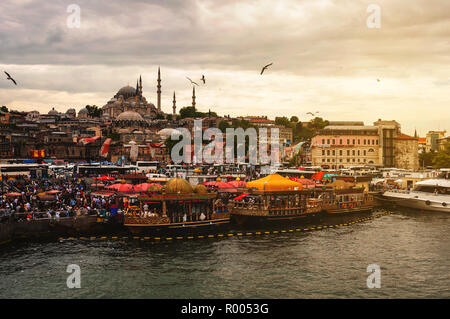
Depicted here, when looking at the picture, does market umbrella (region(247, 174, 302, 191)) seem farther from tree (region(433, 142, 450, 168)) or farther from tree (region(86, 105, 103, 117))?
tree (region(86, 105, 103, 117))

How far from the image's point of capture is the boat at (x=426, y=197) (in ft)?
140

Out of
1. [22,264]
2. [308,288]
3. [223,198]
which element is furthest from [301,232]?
[22,264]

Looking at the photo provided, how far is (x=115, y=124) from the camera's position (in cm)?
14812

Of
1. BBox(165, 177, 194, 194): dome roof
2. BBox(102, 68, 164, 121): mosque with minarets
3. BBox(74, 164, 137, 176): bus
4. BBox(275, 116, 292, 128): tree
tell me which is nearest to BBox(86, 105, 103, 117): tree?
BBox(102, 68, 164, 121): mosque with minarets

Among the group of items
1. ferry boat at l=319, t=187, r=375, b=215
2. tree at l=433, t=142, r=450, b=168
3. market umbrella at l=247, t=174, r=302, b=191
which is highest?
tree at l=433, t=142, r=450, b=168

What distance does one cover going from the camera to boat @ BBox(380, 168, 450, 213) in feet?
140

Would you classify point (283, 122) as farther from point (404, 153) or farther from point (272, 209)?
point (272, 209)

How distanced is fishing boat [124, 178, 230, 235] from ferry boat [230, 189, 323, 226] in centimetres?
252

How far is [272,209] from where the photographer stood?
33.4m

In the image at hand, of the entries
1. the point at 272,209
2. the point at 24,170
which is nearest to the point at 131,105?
the point at 24,170

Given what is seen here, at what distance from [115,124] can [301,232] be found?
125 m

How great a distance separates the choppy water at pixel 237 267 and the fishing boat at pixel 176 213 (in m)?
1.41

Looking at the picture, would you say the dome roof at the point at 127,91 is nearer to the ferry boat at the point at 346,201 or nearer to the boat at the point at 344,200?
the boat at the point at 344,200
